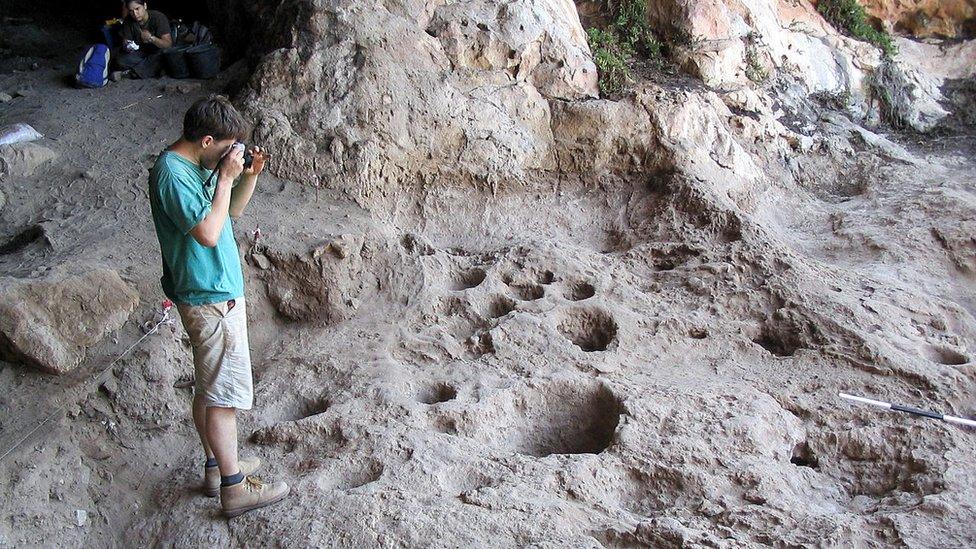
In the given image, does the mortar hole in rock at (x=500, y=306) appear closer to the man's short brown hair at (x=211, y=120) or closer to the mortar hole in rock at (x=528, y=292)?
the mortar hole in rock at (x=528, y=292)

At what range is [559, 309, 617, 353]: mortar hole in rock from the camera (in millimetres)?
4281

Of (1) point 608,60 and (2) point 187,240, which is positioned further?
(1) point 608,60

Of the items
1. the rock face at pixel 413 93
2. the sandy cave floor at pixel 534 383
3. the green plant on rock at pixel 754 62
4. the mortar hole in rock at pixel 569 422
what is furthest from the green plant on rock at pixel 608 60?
the mortar hole in rock at pixel 569 422

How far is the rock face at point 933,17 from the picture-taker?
316 inches

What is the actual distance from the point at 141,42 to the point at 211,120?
4.20 m

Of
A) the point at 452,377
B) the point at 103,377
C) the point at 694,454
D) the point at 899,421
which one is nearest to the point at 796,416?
the point at 899,421

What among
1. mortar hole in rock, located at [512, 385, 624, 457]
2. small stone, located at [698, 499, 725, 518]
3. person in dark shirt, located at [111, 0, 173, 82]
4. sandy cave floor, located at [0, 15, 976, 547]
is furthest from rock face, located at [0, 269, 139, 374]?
person in dark shirt, located at [111, 0, 173, 82]

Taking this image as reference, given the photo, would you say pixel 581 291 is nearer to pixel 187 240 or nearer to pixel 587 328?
pixel 587 328

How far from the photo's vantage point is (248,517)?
2.93 meters

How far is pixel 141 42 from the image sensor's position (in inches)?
244

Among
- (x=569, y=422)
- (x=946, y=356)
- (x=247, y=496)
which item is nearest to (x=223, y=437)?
(x=247, y=496)

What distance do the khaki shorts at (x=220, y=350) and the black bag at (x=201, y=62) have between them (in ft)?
12.7

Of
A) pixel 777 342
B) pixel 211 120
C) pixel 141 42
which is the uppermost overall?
pixel 211 120

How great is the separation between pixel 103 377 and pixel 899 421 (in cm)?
363
